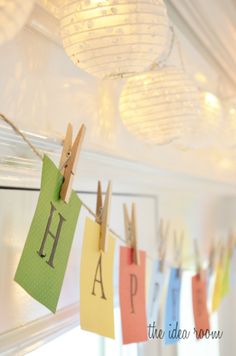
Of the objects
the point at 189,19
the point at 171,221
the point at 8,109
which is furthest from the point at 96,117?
the point at 171,221

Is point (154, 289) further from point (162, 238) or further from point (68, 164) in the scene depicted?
point (68, 164)

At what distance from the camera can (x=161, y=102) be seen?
62 cm

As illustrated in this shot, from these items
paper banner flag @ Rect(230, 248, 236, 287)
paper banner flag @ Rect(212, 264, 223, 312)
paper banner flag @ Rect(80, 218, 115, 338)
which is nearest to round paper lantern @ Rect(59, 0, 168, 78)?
paper banner flag @ Rect(80, 218, 115, 338)

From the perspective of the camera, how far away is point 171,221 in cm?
118

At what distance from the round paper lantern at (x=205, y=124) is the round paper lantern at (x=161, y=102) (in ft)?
0.13

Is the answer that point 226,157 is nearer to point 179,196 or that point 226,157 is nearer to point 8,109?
point 179,196

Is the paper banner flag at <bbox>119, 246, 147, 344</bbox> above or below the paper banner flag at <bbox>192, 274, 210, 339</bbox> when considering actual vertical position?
Answer: above

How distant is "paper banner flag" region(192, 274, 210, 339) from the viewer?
41.4 inches

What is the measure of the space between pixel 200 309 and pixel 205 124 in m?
0.52

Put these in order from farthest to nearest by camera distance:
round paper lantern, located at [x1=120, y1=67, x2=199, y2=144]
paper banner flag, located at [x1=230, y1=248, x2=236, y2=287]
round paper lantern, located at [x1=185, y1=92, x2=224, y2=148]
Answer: paper banner flag, located at [x1=230, y1=248, x2=236, y2=287] → round paper lantern, located at [x1=185, y1=92, x2=224, y2=148] → round paper lantern, located at [x1=120, y1=67, x2=199, y2=144]

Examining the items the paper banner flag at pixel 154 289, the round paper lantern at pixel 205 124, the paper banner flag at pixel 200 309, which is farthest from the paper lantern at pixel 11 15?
the paper banner flag at pixel 200 309

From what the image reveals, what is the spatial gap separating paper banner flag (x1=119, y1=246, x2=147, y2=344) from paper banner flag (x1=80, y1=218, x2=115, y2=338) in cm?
11

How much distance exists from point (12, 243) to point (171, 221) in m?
0.70

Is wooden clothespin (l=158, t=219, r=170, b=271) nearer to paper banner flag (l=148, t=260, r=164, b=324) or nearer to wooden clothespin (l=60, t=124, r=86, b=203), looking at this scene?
paper banner flag (l=148, t=260, r=164, b=324)
